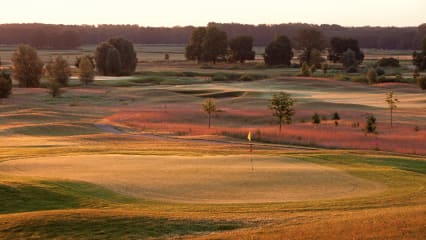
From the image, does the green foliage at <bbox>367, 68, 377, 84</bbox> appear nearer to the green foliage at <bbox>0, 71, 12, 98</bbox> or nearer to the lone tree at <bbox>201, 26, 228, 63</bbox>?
the green foliage at <bbox>0, 71, 12, 98</bbox>

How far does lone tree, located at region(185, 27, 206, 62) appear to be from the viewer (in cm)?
17888

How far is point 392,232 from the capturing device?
17.4 m

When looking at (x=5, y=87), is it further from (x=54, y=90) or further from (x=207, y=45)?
(x=207, y=45)

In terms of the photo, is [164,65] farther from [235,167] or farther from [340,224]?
[340,224]

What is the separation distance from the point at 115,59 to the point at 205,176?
380 feet

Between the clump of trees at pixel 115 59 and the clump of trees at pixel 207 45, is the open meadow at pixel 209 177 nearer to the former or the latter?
the clump of trees at pixel 115 59

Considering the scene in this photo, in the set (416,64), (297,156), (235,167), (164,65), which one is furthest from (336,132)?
(164,65)

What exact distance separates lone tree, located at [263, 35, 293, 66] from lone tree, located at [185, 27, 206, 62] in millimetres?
21280

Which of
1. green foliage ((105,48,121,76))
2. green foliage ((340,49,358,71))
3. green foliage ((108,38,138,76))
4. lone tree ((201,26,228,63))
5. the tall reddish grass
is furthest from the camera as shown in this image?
lone tree ((201,26,228,63))

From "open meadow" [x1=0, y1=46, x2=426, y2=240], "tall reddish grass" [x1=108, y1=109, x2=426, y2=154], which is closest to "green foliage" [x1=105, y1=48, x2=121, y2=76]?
"open meadow" [x1=0, y1=46, x2=426, y2=240]

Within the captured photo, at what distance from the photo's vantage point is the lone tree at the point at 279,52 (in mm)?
162625

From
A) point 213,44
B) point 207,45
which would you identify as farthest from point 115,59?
point 213,44

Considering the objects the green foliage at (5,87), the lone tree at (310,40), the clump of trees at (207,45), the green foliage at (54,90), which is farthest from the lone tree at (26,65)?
the lone tree at (310,40)

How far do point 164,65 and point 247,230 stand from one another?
488 ft
